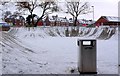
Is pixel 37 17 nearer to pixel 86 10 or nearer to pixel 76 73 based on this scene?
pixel 86 10

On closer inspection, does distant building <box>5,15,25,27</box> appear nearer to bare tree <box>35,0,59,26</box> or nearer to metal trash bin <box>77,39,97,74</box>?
bare tree <box>35,0,59,26</box>

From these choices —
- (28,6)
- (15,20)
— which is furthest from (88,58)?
(15,20)

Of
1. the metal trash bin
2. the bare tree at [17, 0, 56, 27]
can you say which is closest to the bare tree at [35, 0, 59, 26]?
the bare tree at [17, 0, 56, 27]

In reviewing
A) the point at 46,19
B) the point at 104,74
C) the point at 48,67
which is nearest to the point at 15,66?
the point at 48,67

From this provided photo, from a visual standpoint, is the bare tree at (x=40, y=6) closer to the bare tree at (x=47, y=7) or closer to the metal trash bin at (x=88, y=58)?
the bare tree at (x=47, y=7)

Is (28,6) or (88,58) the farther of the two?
(28,6)

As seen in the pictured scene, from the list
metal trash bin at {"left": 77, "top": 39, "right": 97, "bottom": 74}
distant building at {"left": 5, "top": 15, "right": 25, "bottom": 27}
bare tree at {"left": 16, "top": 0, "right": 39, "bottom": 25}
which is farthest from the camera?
distant building at {"left": 5, "top": 15, "right": 25, "bottom": 27}

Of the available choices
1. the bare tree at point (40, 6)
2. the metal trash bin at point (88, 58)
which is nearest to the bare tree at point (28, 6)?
the bare tree at point (40, 6)

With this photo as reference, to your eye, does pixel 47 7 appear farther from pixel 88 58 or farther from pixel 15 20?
pixel 88 58

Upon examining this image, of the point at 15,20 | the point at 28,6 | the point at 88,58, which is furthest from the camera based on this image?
the point at 15,20

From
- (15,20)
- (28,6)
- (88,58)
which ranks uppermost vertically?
(28,6)

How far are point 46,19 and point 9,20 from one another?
17.0 feet

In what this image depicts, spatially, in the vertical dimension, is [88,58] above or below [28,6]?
below

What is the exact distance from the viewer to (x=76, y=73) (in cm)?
675
